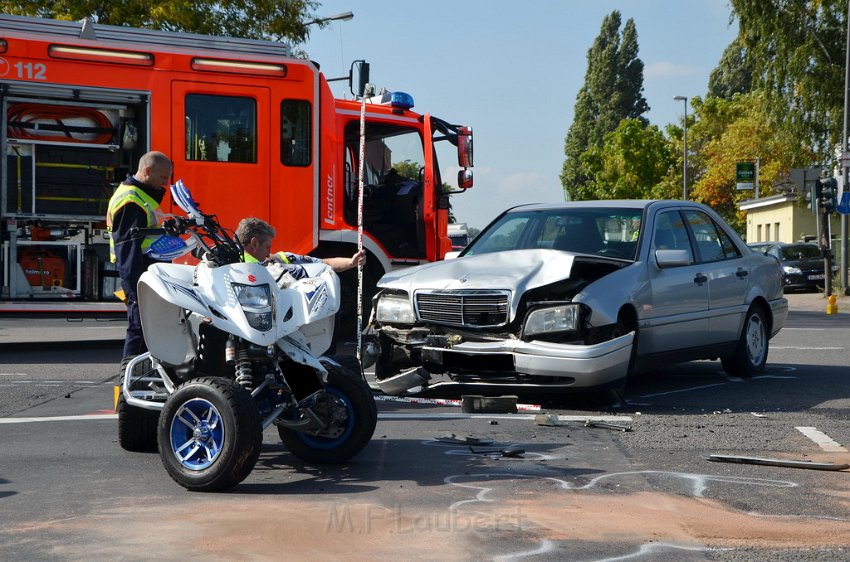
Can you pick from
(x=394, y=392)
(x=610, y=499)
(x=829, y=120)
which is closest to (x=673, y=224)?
(x=394, y=392)

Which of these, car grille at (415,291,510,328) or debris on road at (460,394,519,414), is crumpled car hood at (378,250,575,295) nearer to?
car grille at (415,291,510,328)

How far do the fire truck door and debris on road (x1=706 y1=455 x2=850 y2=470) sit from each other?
7.66 meters

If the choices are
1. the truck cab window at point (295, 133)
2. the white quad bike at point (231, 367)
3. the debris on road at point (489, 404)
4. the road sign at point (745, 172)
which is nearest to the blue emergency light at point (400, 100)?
the truck cab window at point (295, 133)

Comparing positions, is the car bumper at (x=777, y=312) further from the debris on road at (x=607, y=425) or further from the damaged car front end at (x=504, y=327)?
the debris on road at (x=607, y=425)

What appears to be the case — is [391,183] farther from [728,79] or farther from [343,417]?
[728,79]

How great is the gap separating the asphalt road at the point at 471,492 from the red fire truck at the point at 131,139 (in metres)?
4.20

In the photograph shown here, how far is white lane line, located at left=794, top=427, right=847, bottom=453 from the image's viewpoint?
280 inches

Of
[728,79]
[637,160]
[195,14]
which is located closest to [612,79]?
[728,79]

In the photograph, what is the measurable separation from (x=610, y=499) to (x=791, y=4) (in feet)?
108

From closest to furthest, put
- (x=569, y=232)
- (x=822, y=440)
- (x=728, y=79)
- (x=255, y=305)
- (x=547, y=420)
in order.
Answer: (x=255, y=305)
(x=822, y=440)
(x=547, y=420)
(x=569, y=232)
(x=728, y=79)

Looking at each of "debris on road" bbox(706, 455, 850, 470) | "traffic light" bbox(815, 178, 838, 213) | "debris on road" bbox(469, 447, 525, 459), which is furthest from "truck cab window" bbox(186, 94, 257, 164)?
"traffic light" bbox(815, 178, 838, 213)

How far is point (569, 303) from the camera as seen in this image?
852cm

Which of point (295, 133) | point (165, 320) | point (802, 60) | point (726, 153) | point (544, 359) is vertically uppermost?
point (726, 153)

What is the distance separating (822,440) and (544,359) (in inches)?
77.7
